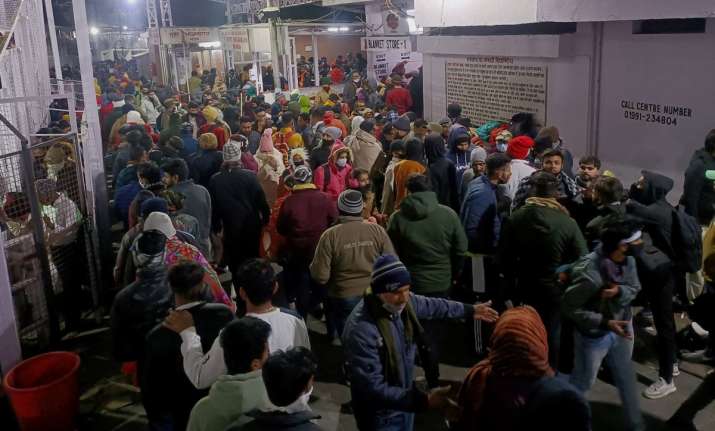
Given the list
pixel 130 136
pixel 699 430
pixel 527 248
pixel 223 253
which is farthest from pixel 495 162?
pixel 130 136

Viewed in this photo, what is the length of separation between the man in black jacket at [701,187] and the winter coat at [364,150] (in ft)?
12.3

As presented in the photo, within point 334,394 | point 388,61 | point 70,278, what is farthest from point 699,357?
point 388,61

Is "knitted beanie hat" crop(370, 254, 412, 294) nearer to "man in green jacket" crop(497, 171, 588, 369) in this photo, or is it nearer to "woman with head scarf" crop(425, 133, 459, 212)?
"man in green jacket" crop(497, 171, 588, 369)

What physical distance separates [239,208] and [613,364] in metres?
3.91

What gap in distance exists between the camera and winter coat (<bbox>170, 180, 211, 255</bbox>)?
644 cm

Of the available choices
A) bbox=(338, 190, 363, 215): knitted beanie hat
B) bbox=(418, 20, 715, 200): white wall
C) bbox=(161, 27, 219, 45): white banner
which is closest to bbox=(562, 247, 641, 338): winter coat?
bbox=(338, 190, 363, 215): knitted beanie hat

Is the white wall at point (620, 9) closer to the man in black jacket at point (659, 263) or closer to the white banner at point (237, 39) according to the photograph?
the man in black jacket at point (659, 263)

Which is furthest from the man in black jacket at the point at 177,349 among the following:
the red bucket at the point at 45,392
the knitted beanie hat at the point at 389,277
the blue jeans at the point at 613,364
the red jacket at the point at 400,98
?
the red jacket at the point at 400,98

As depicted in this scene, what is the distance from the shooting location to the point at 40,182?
21.6 ft

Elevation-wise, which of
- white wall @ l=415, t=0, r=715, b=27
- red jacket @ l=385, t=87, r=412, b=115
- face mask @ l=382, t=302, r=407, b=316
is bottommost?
face mask @ l=382, t=302, r=407, b=316

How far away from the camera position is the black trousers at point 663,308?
4.95 meters

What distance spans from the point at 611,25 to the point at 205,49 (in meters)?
21.2

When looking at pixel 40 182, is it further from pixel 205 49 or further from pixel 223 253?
pixel 205 49

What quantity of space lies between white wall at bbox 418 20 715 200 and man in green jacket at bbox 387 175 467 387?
15.1 ft
